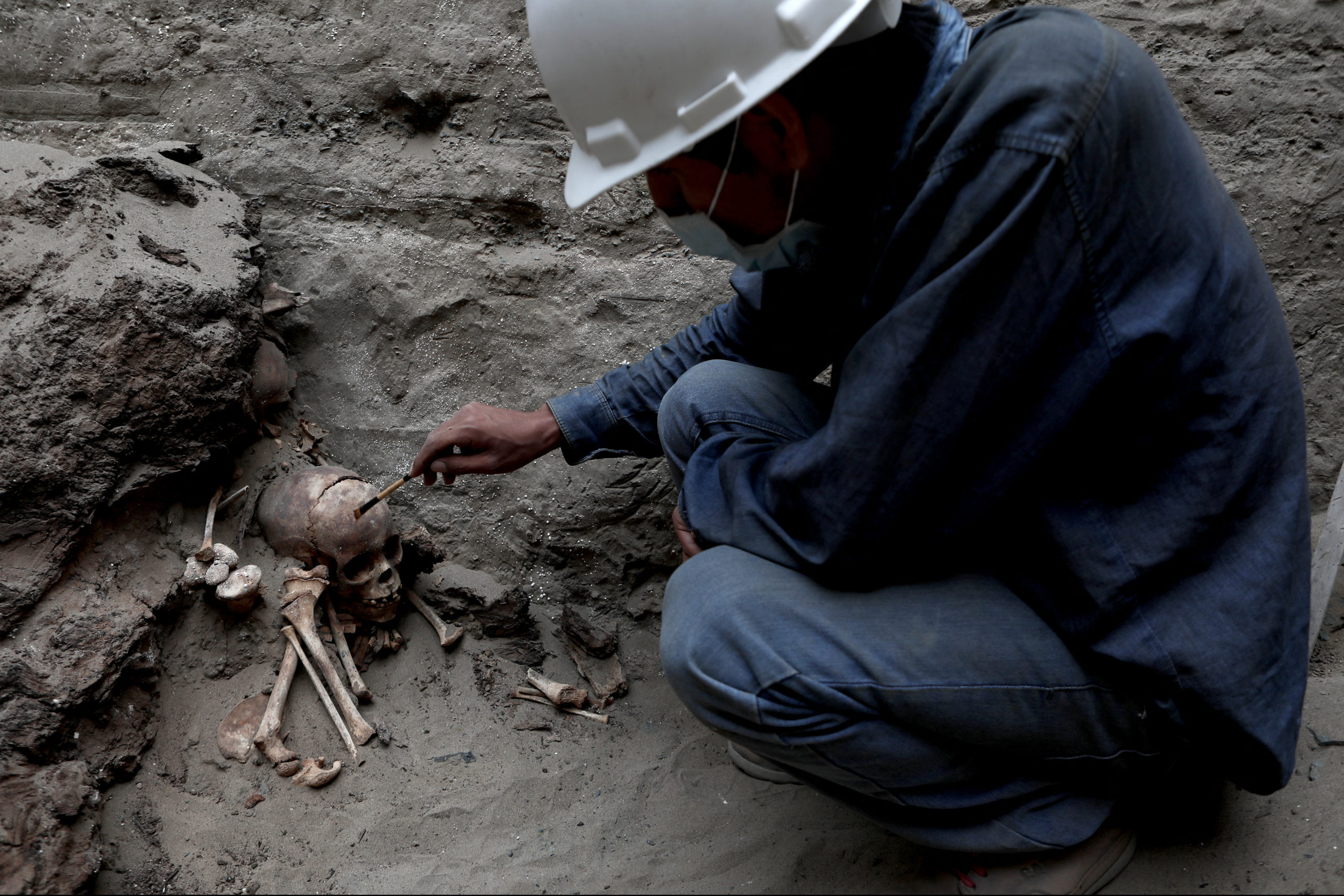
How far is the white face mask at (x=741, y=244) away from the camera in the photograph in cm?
169

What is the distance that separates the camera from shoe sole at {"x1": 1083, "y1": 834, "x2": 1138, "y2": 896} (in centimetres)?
173

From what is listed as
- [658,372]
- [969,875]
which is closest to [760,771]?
[969,875]

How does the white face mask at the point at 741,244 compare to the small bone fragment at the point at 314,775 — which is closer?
the white face mask at the point at 741,244

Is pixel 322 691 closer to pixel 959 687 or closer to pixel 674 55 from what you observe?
pixel 959 687

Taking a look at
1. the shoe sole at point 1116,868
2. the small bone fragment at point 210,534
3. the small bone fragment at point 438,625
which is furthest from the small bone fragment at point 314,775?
the shoe sole at point 1116,868

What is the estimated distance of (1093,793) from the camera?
1.72m

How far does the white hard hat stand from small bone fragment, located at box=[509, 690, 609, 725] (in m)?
1.49

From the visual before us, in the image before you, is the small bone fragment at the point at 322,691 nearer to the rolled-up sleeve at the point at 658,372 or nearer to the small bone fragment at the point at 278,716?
the small bone fragment at the point at 278,716

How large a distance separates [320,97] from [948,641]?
2651 millimetres

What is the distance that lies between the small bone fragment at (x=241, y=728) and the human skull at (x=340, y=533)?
344 millimetres

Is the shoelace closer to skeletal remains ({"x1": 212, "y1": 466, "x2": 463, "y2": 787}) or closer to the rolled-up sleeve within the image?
the rolled-up sleeve

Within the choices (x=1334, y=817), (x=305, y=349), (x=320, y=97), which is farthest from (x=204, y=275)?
(x=1334, y=817)

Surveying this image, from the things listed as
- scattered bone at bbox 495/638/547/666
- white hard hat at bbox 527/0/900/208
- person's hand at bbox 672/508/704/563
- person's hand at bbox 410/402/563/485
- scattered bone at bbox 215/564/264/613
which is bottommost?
scattered bone at bbox 495/638/547/666

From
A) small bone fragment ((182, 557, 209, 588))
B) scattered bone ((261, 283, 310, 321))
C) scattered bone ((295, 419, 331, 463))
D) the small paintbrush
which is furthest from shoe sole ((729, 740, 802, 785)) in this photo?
scattered bone ((261, 283, 310, 321))
